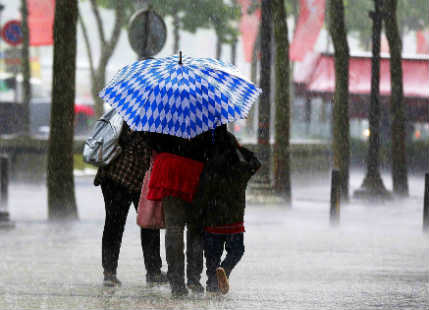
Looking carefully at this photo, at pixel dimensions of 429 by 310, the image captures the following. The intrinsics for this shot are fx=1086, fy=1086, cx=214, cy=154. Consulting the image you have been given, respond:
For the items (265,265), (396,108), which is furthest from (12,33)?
(265,265)

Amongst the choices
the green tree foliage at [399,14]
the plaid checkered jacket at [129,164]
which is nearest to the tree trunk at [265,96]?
the plaid checkered jacket at [129,164]

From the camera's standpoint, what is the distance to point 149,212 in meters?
8.76

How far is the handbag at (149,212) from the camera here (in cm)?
875

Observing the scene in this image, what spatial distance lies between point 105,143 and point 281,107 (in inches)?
485

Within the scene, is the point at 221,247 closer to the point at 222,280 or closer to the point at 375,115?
the point at 222,280

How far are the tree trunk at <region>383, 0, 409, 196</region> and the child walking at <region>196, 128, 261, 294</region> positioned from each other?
1699 centimetres

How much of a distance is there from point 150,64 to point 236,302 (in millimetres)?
2025

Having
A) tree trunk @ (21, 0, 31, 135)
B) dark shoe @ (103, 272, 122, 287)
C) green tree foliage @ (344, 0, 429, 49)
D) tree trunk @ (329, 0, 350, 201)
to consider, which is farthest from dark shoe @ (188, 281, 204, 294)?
green tree foliage @ (344, 0, 429, 49)

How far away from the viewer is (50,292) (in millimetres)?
9156

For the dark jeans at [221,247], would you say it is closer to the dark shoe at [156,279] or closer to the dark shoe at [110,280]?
the dark shoe at [156,279]

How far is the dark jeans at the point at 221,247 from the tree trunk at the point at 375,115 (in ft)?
50.8

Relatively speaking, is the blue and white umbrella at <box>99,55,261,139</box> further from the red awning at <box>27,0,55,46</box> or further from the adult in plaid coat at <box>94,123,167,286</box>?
the red awning at <box>27,0,55,46</box>

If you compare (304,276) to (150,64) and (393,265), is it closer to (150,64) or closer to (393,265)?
(393,265)

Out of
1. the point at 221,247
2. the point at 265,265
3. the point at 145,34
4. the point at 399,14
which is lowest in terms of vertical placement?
the point at 265,265
